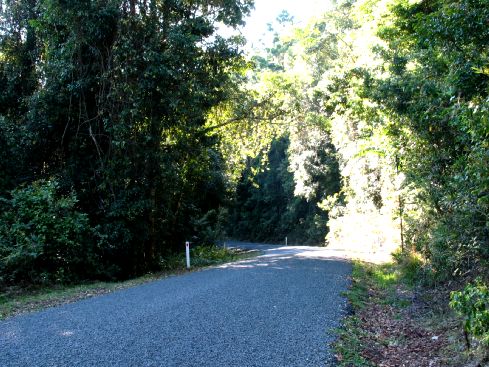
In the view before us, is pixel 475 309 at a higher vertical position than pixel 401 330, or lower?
higher

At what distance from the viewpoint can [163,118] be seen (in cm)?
1500

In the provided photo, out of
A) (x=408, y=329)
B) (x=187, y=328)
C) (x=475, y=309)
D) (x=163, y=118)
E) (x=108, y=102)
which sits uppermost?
(x=108, y=102)

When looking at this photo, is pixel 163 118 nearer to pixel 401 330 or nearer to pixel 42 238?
pixel 42 238

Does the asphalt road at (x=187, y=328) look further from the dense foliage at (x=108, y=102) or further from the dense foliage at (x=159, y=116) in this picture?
the dense foliage at (x=108, y=102)

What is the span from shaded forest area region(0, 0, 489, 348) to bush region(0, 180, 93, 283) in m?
0.04

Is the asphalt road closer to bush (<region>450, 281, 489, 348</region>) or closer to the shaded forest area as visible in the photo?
bush (<region>450, 281, 489, 348</region>)

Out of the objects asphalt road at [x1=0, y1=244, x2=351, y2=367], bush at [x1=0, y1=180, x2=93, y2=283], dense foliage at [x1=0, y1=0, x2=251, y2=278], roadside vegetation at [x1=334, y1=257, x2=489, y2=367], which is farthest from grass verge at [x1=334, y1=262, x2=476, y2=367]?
bush at [x1=0, y1=180, x2=93, y2=283]

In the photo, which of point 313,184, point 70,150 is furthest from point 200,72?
point 313,184

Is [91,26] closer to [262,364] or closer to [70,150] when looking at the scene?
[70,150]

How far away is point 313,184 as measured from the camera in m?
42.5

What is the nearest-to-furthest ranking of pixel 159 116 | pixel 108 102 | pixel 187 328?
pixel 187 328 < pixel 108 102 < pixel 159 116

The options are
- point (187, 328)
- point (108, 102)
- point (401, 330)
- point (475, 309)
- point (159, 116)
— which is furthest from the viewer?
point (159, 116)

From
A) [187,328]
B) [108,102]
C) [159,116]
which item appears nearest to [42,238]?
[108,102]

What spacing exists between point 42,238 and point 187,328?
7.46 metres
